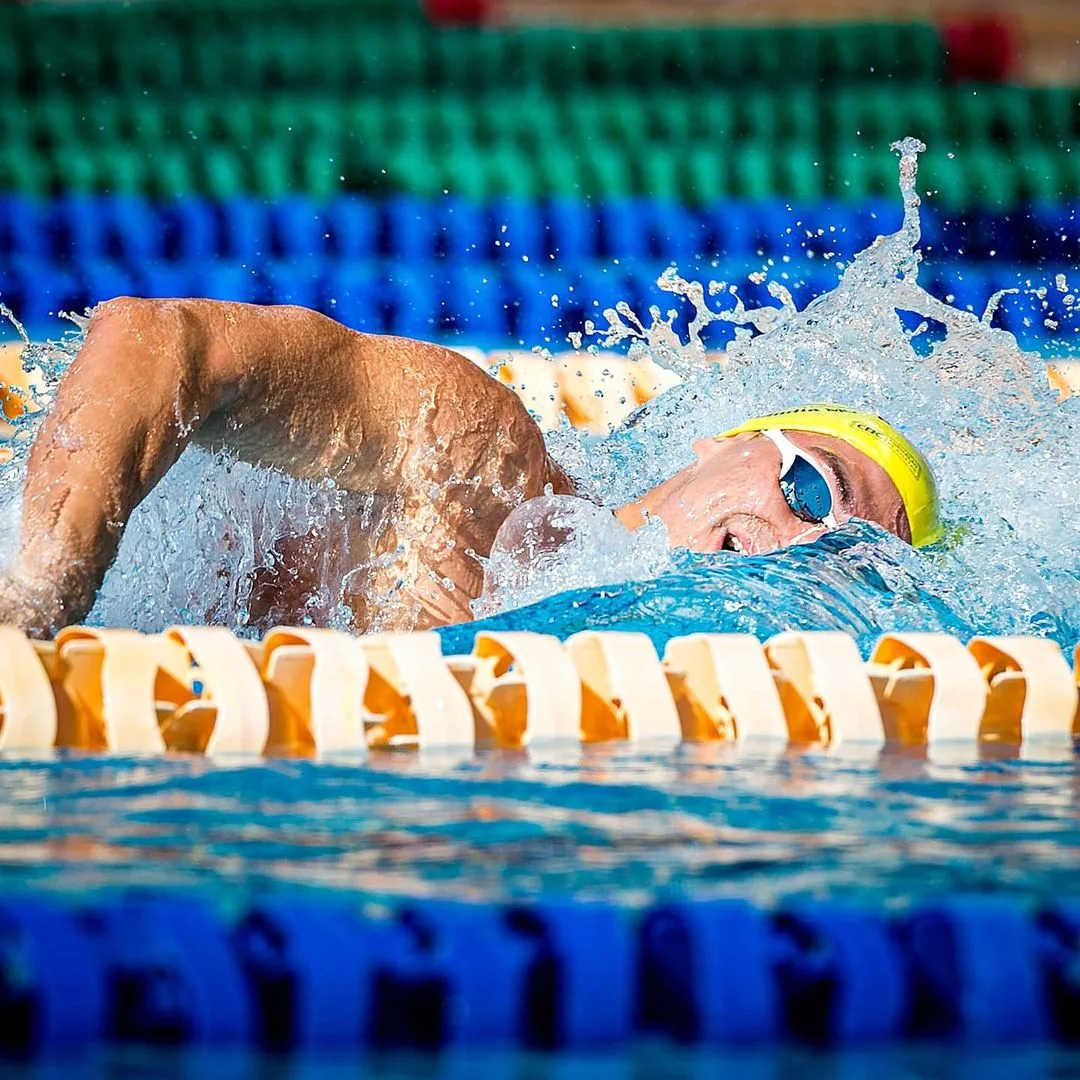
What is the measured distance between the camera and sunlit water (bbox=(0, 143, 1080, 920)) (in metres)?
A: 1.11

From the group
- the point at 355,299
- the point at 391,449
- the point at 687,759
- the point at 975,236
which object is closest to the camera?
the point at 687,759

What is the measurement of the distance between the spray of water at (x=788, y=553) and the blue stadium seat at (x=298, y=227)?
1.05 metres

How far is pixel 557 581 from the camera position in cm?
216

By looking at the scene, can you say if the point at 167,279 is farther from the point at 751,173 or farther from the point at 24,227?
the point at 751,173

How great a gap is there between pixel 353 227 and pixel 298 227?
0.14 m

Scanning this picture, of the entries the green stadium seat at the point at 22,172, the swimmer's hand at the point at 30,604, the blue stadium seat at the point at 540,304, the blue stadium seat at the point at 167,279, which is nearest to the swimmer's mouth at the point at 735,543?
the swimmer's hand at the point at 30,604

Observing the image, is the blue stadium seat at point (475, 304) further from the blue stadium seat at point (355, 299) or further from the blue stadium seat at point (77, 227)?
the blue stadium seat at point (77, 227)

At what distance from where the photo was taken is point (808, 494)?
7.37ft

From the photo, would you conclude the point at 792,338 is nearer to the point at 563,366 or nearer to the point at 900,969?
the point at 563,366

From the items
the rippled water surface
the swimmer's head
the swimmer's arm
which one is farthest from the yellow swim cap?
the rippled water surface

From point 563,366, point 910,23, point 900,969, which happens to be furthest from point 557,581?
point 910,23

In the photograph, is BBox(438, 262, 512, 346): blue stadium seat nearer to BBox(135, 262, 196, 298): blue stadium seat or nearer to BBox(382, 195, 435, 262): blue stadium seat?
BBox(382, 195, 435, 262): blue stadium seat

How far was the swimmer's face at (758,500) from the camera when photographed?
87.7 inches

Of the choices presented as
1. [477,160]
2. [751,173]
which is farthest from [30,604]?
[751,173]
